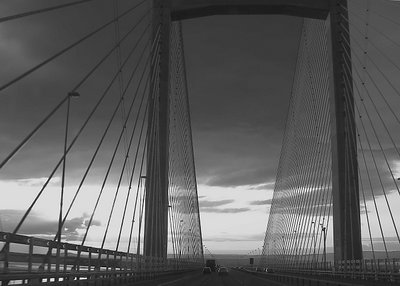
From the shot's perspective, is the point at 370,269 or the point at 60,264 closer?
the point at 60,264

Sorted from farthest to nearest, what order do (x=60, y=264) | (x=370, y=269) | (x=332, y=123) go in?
(x=332, y=123) → (x=370, y=269) → (x=60, y=264)

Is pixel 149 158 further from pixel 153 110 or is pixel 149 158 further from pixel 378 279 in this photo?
pixel 378 279

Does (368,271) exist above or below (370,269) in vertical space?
below

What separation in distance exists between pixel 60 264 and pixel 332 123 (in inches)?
942

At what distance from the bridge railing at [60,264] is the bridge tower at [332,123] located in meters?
7.04

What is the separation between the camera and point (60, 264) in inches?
758

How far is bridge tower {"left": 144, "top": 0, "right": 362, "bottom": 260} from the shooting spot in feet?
120

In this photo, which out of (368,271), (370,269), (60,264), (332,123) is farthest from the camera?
(332,123)

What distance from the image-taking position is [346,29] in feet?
126

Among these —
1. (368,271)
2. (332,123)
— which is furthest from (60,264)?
(332,123)

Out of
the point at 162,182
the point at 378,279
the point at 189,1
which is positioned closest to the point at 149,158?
the point at 162,182

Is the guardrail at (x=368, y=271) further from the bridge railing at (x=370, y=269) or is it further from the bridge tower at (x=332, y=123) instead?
the bridge tower at (x=332, y=123)

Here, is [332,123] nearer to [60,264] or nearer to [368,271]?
[368,271]

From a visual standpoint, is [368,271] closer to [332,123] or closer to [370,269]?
[370,269]
